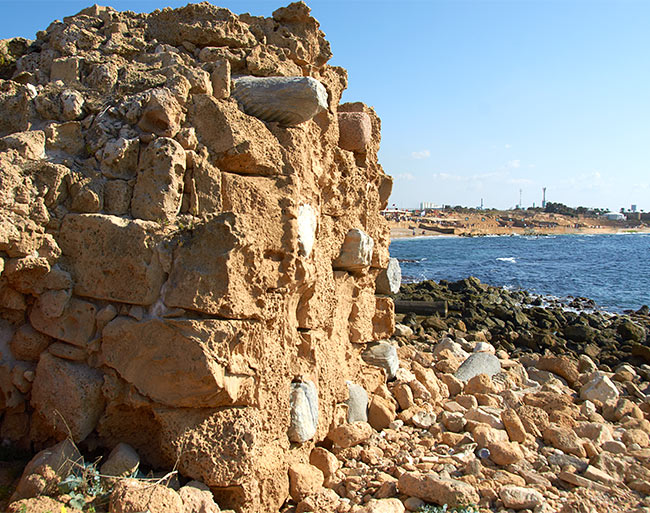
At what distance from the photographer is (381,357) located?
6.25 meters

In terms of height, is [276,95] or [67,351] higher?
[276,95]

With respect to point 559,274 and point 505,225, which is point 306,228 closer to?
point 559,274

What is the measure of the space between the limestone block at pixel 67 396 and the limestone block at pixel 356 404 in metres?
2.62

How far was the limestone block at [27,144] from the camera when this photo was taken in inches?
134

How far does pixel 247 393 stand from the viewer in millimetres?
3486

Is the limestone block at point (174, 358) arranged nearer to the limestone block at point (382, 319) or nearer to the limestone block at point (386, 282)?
the limestone block at point (382, 319)

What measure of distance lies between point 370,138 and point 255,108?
249 centimetres

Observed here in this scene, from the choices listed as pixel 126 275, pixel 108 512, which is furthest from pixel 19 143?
pixel 108 512

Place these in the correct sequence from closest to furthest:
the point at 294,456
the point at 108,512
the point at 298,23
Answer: the point at 108,512 < the point at 294,456 < the point at 298,23

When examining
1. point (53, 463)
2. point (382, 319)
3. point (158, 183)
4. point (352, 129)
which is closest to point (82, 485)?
point (53, 463)

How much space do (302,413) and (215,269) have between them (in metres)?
1.51

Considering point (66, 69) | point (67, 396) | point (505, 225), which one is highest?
point (66, 69)

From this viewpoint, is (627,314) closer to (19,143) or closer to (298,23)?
(298,23)

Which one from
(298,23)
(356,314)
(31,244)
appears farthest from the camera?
(356,314)
